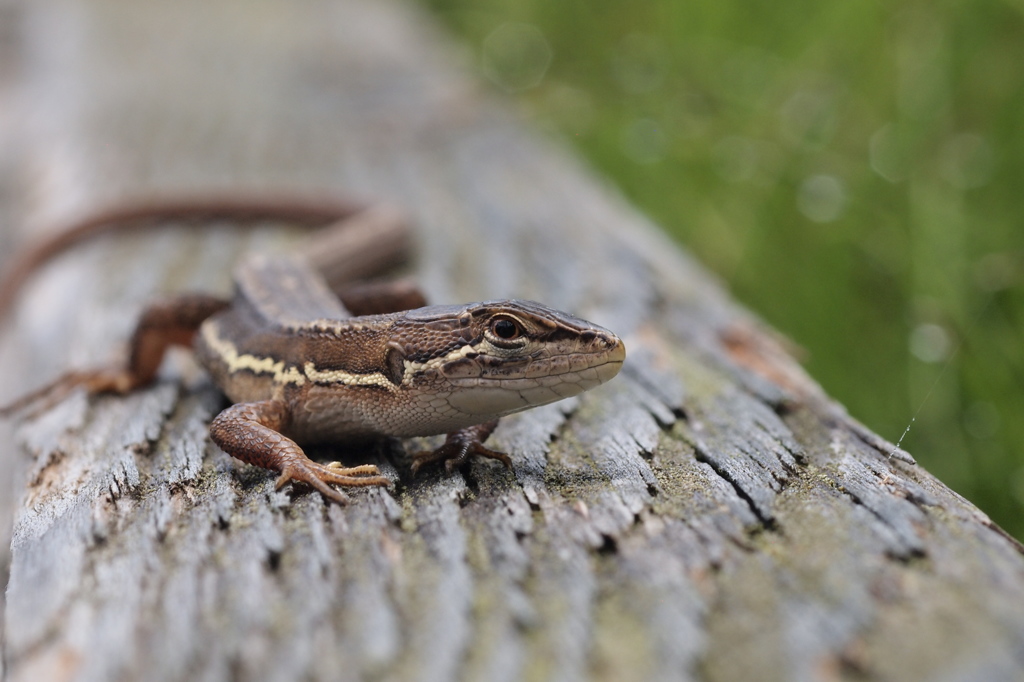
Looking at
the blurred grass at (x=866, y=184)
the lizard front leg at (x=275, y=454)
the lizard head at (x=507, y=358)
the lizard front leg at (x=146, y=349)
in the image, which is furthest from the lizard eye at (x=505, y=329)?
the blurred grass at (x=866, y=184)

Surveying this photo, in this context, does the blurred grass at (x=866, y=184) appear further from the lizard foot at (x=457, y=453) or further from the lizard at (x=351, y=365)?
the lizard foot at (x=457, y=453)

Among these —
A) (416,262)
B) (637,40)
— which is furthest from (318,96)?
(416,262)

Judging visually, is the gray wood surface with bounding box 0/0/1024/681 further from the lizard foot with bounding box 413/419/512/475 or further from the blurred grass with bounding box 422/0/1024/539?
the blurred grass with bounding box 422/0/1024/539

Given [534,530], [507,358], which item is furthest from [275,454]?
[534,530]

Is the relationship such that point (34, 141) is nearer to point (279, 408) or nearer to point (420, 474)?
point (279, 408)

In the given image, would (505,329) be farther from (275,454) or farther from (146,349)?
(146,349)
